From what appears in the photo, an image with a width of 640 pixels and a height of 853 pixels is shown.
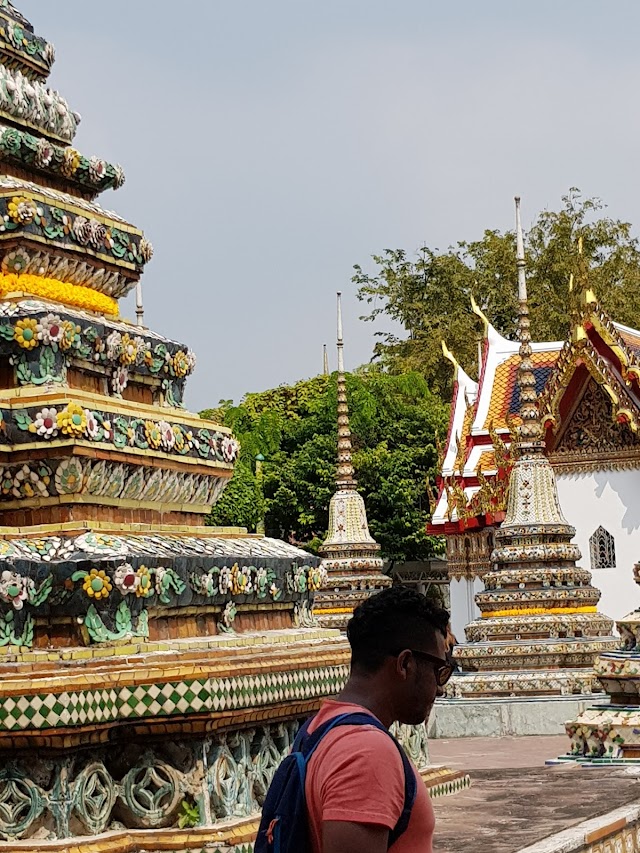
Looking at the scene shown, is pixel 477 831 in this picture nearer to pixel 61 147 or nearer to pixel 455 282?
pixel 61 147

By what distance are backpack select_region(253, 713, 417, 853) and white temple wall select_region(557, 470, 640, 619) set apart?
19.8 m

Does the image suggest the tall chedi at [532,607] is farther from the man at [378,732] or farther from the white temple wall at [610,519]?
the man at [378,732]

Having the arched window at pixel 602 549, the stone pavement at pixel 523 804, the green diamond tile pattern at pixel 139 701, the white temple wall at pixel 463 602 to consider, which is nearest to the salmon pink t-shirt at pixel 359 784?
the green diamond tile pattern at pixel 139 701

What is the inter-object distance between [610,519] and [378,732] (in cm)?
2019

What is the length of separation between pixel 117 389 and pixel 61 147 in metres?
1.41

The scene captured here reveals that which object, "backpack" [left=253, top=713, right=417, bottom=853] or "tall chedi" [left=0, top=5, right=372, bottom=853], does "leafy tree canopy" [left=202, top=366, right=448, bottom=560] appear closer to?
"tall chedi" [left=0, top=5, right=372, bottom=853]

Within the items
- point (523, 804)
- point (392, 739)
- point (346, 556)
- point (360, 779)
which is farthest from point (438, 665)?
point (346, 556)

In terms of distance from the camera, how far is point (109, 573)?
20.4 ft

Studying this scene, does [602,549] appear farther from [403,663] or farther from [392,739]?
[392,739]

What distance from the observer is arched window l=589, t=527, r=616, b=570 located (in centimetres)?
2300

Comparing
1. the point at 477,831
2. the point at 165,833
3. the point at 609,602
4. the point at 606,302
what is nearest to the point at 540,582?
the point at 609,602

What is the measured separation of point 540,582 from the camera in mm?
18234

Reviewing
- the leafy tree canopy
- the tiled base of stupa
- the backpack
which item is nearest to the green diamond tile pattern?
the tiled base of stupa

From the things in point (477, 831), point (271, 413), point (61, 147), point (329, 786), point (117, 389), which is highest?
point (271, 413)
